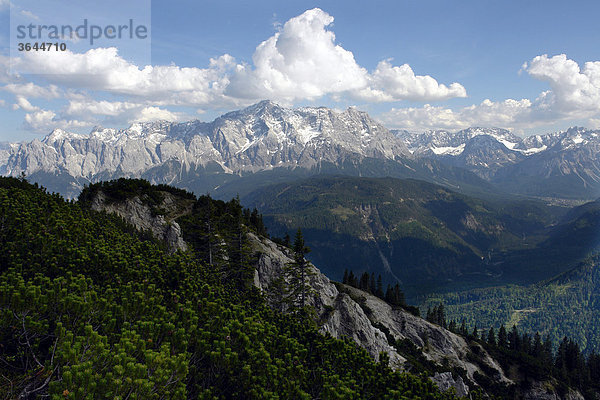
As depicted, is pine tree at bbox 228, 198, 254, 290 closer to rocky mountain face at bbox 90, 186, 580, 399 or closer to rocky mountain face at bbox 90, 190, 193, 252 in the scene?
rocky mountain face at bbox 90, 186, 580, 399

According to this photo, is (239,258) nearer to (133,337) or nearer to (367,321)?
(367,321)

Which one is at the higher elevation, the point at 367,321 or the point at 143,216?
the point at 143,216

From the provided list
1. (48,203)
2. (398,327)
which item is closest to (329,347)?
(48,203)

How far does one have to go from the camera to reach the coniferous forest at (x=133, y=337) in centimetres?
1372

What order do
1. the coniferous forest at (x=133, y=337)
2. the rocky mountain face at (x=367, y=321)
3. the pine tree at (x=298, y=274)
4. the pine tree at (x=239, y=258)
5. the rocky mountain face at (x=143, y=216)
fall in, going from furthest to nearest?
the rocky mountain face at (x=143, y=216) → the rocky mountain face at (x=367, y=321) → the pine tree at (x=239, y=258) → the pine tree at (x=298, y=274) → the coniferous forest at (x=133, y=337)

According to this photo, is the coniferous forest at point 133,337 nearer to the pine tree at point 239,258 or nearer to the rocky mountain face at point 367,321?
the pine tree at point 239,258

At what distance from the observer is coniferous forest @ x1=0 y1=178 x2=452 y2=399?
13719 mm

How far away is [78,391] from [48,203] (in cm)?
3192

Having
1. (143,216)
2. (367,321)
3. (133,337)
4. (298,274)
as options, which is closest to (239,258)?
(298,274)

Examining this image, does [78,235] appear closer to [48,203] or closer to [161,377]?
[48,203]

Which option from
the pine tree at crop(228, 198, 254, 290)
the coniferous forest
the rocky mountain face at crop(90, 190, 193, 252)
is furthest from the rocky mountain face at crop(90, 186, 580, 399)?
the coniferous forest

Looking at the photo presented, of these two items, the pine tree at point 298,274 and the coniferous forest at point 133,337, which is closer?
the coniferous forest at point 133,337

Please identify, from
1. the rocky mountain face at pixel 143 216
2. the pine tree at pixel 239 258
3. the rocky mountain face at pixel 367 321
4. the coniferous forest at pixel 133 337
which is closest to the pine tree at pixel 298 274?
the rocky mountain face at pixel 367 321

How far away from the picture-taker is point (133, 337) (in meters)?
16.6
